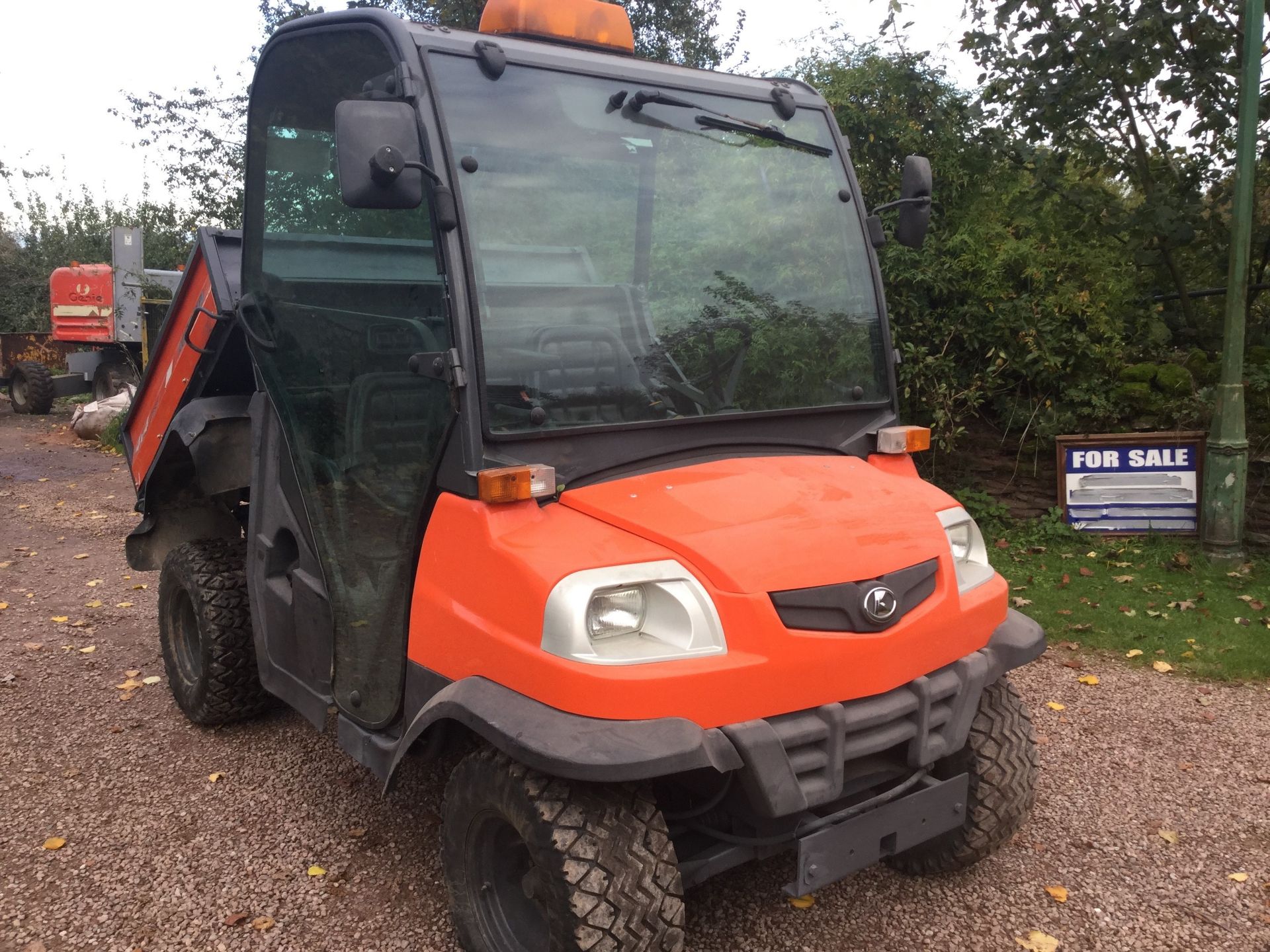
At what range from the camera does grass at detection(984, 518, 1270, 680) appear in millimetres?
5238

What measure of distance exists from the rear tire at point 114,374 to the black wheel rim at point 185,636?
1302cm

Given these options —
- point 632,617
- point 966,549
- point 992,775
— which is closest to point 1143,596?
point 992,775

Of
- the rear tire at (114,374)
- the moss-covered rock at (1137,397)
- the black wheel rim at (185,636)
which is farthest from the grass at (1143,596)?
the rear tire at (114,374)

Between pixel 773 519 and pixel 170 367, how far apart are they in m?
3.16

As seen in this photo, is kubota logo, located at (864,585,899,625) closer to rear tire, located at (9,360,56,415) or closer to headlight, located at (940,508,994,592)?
headlight, located at (940,508,994,592)

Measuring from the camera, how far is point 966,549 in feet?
9.84

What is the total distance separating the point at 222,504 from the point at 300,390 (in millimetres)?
1644

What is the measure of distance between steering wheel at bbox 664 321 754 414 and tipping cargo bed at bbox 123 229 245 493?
1891 millimetres

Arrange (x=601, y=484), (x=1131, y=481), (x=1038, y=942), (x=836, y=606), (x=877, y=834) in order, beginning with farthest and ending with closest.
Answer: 1. (x=1131, y=481)
2. (x=1038, y=942)
3. (x=601, y=484)
4. (x=877, y=834)
5. (x=836, y=606)

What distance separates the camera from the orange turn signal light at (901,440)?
3.27 meters

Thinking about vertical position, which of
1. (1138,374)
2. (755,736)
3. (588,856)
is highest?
(1138,374)

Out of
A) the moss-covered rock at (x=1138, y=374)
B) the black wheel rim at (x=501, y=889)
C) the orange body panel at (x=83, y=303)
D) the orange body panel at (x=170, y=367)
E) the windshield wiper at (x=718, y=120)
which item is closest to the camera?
the black wheel rim at (x=501, y=889)

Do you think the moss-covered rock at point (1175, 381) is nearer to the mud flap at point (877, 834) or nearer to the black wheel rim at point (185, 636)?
the mud flap at point (877, 834)

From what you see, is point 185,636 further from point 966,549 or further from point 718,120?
point 966,549
